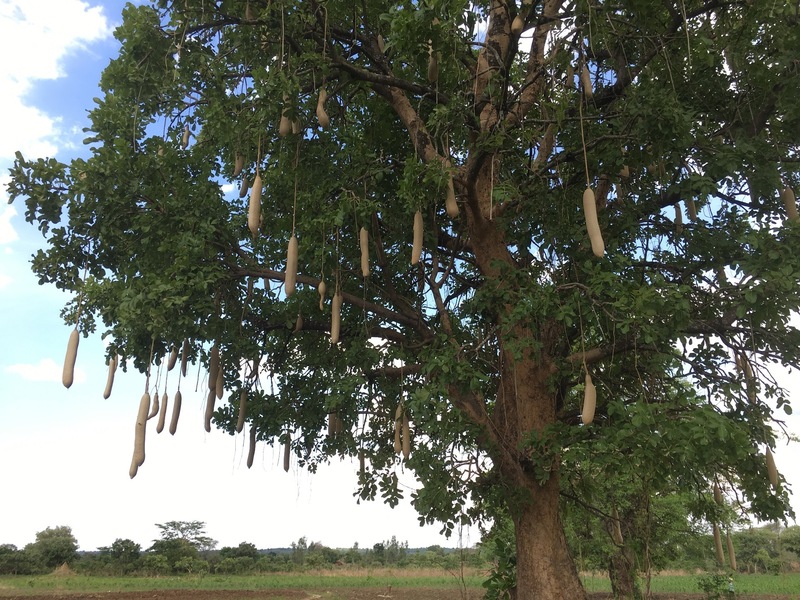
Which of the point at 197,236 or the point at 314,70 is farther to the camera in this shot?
the point at 197,236

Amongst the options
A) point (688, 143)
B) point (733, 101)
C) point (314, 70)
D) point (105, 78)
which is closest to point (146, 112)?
point (105, 78)

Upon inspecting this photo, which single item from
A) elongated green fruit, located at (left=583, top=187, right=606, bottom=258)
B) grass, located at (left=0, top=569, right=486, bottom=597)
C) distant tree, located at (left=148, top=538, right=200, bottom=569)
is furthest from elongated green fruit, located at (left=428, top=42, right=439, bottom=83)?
distant tree, located at (left=148, top=538, right=200, bottom=569)

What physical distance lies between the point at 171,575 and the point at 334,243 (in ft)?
76.6

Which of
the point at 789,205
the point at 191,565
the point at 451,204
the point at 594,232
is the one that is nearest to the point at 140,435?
the point at 451,204

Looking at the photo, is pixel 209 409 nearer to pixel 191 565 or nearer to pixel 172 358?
pixel 172 358

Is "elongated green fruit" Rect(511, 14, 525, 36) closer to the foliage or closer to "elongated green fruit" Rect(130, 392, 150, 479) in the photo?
"elongated green fruit" Rect(130, 392, 150, 479)

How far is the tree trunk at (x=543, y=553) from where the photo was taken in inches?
263

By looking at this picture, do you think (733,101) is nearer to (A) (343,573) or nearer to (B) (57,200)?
(B) (57,200)

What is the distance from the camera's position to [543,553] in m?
6.86

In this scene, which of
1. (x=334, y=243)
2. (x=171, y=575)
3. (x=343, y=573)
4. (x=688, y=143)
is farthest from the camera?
(x=343, y=573)

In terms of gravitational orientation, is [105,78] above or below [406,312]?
above

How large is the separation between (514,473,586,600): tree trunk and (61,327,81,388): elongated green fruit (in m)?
4.95

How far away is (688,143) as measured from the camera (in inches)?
233

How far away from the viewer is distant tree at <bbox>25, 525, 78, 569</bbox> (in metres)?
26.1
